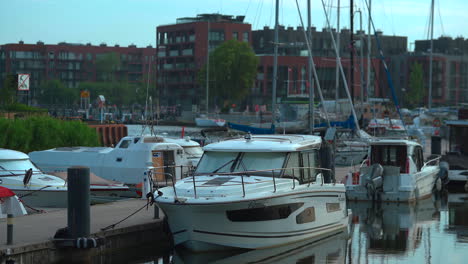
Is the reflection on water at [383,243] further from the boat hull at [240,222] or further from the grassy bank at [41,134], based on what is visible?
the grassy bank at [41,134]

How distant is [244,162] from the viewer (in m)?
18.2

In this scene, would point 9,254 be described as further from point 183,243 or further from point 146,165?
point 146,165

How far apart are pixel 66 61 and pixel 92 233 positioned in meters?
145

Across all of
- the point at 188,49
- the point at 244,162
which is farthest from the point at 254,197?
the point at 188,49

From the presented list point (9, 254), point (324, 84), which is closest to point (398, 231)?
point (9, 254)

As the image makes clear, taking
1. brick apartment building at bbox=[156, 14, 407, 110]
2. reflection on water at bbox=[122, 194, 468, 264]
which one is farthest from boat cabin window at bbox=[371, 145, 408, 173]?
brick apartment building at bbox=[156, 14, 407, 110]

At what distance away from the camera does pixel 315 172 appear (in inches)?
758

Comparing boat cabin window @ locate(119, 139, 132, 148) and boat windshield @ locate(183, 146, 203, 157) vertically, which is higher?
boat cabin window @ locate(119, 139, 132, 148)

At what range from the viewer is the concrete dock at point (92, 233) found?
14.8 meters

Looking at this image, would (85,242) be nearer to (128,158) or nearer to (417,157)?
(128,158)

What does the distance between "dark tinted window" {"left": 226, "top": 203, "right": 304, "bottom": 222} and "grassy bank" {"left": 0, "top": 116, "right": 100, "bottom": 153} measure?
1983cm

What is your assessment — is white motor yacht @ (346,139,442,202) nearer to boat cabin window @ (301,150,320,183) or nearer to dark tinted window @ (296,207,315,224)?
boat cabin window @ (301,150,320,183)

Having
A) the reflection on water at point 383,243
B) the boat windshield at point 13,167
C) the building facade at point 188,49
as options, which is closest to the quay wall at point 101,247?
the reflection on water at point 383,243

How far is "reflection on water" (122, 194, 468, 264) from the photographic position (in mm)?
17219
